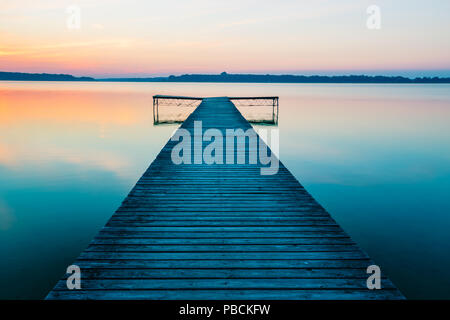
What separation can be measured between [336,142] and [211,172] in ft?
48.5

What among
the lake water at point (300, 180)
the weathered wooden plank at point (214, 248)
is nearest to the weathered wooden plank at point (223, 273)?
the weathered wooden plank at point (214, 248)

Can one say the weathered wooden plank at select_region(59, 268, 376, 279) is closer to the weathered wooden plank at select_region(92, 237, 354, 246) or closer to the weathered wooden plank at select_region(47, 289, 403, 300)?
the weathered wooden plank at select_region(47, 289, 403, 300)

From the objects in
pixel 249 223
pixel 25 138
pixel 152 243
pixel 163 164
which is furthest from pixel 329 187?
pixel 25 138

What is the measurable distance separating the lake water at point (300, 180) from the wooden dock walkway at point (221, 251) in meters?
2.44

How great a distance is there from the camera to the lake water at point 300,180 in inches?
243

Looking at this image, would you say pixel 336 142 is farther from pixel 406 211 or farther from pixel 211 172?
pixel 211 172

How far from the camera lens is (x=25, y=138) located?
64.2 ft

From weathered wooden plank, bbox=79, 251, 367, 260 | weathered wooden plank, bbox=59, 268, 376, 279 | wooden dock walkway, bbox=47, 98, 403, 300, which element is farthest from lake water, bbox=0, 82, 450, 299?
weathered wooden plank, bbox=59, 268, 376, 279

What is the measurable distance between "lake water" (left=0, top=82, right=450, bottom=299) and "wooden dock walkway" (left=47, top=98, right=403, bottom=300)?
244 centimetres

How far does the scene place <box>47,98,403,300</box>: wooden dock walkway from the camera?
298cm

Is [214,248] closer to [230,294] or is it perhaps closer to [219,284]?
[219,284]

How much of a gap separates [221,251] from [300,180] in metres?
8.85

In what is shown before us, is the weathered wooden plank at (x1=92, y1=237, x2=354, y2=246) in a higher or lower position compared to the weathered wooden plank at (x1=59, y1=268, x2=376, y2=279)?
higher

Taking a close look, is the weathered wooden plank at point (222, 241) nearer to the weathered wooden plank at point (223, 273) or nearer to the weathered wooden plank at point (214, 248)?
the weathered wooden plank at point (214, 248)
